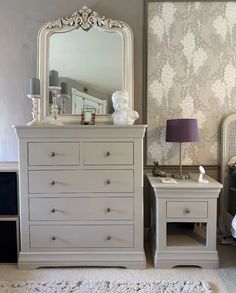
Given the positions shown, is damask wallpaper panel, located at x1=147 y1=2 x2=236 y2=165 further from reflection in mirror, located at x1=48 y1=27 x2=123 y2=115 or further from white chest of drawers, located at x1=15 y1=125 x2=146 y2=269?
white chest of drawers, located at x1=15 y1=125 x2=146 y2=269

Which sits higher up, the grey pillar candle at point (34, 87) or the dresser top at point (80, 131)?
the grey pillar candle at point (34, 87)

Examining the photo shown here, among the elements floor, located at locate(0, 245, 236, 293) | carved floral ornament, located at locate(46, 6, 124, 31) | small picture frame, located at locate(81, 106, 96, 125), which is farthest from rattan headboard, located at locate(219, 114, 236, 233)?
carved floral ornament, located at locate(46, 6, 124, 31)

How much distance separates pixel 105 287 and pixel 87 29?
7.31 ft

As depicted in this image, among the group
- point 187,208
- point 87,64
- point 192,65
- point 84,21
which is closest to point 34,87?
point 87,64

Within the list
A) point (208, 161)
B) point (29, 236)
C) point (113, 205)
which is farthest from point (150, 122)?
point (29, 236)

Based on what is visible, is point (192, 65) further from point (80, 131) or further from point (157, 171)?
point (80, 131)

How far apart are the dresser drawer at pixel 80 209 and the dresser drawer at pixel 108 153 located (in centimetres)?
31

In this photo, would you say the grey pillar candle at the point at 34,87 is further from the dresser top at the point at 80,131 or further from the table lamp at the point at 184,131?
the table lamp at the point at 184,131

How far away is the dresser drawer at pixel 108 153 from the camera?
2.50m

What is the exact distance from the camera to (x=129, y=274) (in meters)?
2.45

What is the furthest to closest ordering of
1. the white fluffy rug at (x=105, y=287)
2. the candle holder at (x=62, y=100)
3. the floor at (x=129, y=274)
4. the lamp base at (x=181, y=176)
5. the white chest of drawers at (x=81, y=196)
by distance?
the candle holder at (x=62, y=100) → the lamp base at (x=181, y=176) → the white chest of drawers at (x=81, y=196) → the floor at (x=129, y=274) → the white fluffy rug at (x=105, y=287)

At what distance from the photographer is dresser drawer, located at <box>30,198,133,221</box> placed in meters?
2.53

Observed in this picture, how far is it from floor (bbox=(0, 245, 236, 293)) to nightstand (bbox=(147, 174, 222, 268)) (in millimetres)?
75

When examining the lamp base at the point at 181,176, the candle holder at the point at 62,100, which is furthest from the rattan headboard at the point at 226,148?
the candle holder at the point at 62,100
